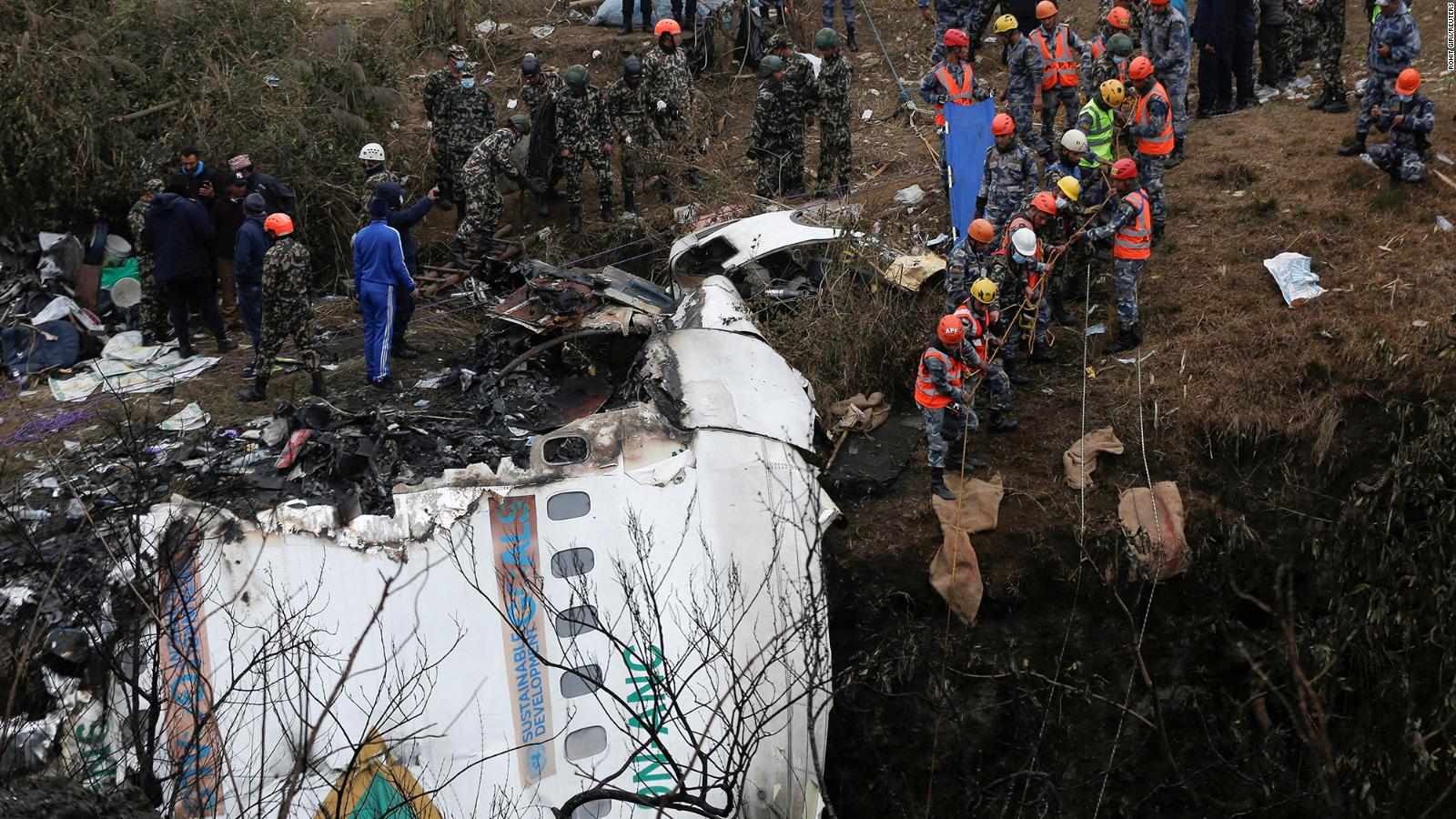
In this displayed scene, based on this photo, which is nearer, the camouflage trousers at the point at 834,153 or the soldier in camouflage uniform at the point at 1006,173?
the soldier in camouflage uniform at the point at 1006,173

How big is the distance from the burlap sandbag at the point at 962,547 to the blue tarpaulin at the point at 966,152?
113 inches

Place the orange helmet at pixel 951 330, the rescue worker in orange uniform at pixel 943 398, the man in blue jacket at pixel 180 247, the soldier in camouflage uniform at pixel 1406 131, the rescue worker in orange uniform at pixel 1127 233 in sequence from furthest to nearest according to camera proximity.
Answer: the man in blue jacket at pixel 180 247 → the soldier in camouflage uniform at pixel 1406 131 → the rescue worker in orange uniform at pixel 1127 233 → the rescue worker in orange uniform at pixel 943 398 → the orange helmet at pixel 951 330

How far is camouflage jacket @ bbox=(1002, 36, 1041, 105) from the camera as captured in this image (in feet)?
33.7

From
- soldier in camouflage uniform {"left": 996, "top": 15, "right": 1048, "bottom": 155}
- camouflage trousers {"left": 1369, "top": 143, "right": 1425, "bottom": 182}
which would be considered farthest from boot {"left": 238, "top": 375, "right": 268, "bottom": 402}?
camouflage trousers {"left": 1369, "top": 143, "right": 1425, "bottom": 182}

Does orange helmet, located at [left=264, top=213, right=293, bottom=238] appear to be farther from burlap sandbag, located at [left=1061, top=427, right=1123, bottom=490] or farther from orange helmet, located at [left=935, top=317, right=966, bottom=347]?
burlap sandbag, located at [left=1061, top=427, right=1123, bottom=490]

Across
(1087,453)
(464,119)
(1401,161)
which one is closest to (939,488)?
(1087,453)

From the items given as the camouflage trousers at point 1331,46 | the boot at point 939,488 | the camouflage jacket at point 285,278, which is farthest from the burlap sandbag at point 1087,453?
the camouflage jacket at point 285,278

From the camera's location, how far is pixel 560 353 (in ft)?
29.6

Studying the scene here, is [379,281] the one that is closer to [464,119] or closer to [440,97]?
[464,119]

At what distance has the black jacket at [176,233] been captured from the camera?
970 cm

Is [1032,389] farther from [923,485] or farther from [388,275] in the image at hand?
[388,275]

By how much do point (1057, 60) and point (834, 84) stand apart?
2.08 metres

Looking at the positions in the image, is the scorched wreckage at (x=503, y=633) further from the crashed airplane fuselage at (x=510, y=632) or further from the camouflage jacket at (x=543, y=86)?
the camouflage jacket at (x=543, y=86)

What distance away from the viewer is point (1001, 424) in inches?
333
